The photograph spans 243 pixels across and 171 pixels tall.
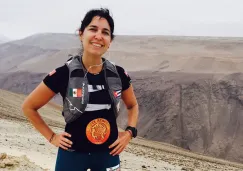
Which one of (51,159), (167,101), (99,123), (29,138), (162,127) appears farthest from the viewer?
(167,101)

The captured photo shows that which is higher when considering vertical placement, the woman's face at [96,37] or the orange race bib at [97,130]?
the woman's face at [96,37]

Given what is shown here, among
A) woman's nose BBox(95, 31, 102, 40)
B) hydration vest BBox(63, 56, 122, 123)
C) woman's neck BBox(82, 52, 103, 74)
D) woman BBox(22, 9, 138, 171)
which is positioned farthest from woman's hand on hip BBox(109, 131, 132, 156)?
woman's nose BBox(95, 31, 102, 40)

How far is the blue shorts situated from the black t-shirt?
0.04 m

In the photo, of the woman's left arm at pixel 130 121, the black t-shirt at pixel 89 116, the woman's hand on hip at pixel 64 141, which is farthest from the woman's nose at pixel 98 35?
the woman's hand on hip at pixel 64 141

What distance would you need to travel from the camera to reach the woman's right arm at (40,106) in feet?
7.11

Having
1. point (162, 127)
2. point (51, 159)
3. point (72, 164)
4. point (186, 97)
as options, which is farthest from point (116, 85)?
point (186, 97)

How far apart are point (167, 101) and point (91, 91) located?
30.8 meters

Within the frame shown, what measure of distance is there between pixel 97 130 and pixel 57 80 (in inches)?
15.5

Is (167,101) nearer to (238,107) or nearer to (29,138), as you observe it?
(238,107)

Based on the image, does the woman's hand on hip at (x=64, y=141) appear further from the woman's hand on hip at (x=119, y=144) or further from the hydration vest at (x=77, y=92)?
the woman's hand on hip at (x=119, y=144)

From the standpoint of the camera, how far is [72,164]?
2.21 meters

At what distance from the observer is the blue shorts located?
87.0 inches

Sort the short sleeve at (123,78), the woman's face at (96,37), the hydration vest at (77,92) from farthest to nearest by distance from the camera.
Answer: the short sleeve at (123,78)
the woman's face at (96,37)
the hydration vest at (77,92)

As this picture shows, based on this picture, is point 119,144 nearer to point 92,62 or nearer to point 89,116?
point 89,116
